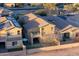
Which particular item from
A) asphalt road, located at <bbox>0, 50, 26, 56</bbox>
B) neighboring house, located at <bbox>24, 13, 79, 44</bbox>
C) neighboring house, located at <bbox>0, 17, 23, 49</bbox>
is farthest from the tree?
asphalt road, located at <bbox>0, 50, 26, 56</bbox>

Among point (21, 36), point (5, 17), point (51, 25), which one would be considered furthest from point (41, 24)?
point (5, 17)

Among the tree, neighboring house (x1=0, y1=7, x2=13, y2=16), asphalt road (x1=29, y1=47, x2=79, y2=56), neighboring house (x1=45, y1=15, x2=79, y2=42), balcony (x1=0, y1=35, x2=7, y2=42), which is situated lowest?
asphalt road (x1=29, y1=47, x2=79, y2=56)

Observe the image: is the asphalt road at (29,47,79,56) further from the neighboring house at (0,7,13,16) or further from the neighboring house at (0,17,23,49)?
the neighboring house at (0,7,13,16)

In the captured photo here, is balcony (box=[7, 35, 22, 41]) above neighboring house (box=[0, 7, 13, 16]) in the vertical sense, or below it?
below

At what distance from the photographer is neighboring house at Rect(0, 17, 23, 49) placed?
2307 mm

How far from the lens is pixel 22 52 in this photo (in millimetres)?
2338

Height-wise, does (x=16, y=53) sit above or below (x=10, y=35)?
below

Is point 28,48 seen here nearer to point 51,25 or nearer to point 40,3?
point 51,25

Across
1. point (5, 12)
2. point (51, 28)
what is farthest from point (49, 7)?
point (5, 12)

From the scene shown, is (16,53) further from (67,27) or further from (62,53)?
(67,27)

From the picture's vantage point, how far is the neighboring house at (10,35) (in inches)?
90.8

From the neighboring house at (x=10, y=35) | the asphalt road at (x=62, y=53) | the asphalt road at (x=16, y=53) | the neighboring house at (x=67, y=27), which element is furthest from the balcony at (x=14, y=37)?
the neighboring house at (x=67, y=27)

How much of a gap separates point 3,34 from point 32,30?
311mm

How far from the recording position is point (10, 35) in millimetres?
2322
